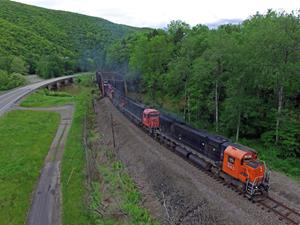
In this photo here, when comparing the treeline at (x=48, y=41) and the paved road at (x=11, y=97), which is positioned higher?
the treeline at (x=48, y=41)

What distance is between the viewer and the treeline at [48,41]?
379ft

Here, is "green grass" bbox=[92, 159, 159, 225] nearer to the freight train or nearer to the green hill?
the freight train

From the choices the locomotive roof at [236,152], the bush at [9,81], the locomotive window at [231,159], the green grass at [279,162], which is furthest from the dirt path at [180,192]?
the bush at [9,81]

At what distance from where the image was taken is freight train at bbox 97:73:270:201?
20.7 metres

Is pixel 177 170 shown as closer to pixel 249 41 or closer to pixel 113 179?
pixel 113 179

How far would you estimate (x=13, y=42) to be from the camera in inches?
4734

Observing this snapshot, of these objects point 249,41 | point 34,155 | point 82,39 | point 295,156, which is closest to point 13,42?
point 82,39

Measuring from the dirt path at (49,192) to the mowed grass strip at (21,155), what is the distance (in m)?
0.53

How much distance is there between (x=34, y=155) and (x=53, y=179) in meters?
7.19

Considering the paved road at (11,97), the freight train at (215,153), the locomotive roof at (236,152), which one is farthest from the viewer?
the paved road at (11,97)

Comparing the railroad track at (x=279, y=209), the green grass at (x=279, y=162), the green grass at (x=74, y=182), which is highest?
the railroad track at (x=279, y=209)

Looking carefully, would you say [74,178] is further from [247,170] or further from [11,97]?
[11,97]

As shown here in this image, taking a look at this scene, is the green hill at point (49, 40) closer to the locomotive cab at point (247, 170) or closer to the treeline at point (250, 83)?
the treeline at point (250, 83)

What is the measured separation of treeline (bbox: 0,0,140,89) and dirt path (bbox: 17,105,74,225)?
191 ft
